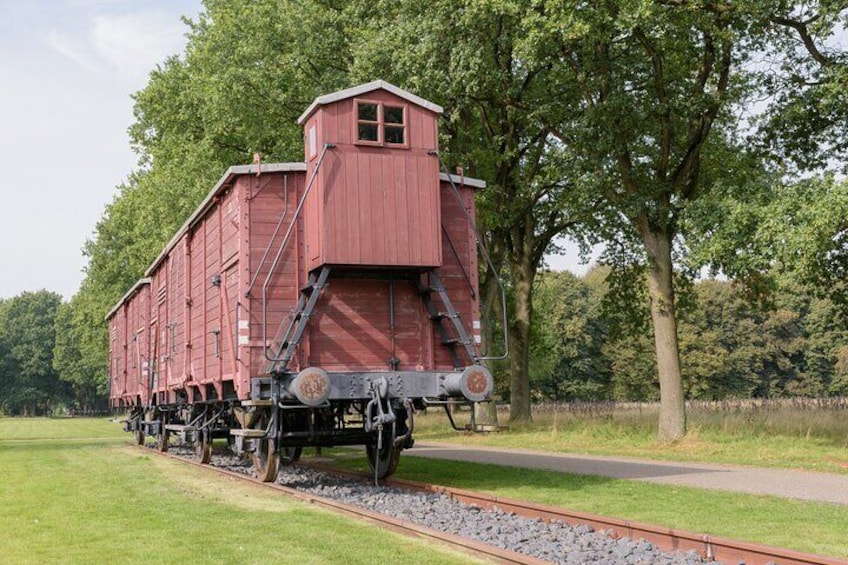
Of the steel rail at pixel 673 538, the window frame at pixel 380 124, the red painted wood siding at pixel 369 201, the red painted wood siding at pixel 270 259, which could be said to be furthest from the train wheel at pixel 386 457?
the window frame at pixel 380 124

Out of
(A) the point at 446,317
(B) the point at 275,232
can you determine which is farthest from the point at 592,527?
(B) the point at 275,232

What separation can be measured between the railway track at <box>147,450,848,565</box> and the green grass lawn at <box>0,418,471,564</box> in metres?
0.21

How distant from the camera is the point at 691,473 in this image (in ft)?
46.0

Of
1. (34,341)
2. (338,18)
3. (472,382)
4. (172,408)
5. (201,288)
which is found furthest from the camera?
(34,341)

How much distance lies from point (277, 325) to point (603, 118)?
11.2 m

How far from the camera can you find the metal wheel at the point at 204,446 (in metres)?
16.5

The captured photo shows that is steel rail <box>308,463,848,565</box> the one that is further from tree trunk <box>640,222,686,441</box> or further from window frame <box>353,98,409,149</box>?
tree trunk <box>640,222,686,441</box>

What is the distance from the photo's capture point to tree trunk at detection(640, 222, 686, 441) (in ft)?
66.3

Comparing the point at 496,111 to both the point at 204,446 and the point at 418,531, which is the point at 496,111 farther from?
the point at 418,531

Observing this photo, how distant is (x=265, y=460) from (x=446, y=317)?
3.49 meters

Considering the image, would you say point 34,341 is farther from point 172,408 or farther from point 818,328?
point 172,408

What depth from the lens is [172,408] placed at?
19984 mm

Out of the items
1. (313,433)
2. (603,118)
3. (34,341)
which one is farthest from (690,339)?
(34,341)

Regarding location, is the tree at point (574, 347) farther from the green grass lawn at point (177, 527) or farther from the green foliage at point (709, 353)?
the green grass lawn at point (177, 527)
